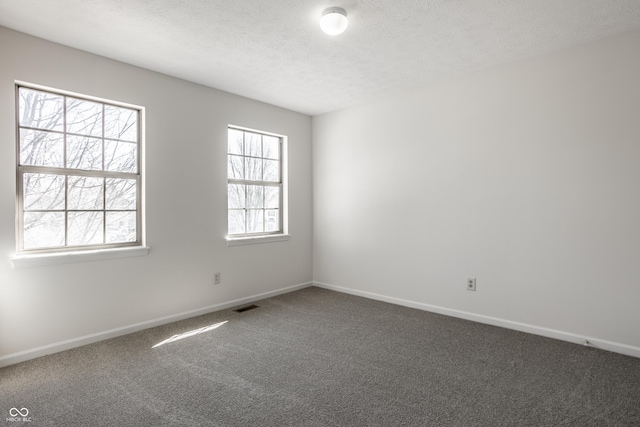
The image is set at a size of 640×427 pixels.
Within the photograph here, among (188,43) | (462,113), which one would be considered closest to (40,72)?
(188,43)

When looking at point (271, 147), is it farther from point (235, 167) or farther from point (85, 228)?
point (85, 228)

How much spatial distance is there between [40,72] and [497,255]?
4.31 metres

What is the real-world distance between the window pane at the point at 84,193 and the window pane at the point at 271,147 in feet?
6.57

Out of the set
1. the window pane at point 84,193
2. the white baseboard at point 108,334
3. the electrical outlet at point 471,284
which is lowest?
the white baseboard at point 108,334

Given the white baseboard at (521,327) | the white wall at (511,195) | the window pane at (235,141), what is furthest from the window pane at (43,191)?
the white baseboard at (521,327)

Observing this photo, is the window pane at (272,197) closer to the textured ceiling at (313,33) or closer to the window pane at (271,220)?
the window pane at (271,220)

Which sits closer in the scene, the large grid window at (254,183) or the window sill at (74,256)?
the window sill at (74,256)

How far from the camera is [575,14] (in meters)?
2.47

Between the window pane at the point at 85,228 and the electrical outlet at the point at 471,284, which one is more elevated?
the window pane at the point at 85,228

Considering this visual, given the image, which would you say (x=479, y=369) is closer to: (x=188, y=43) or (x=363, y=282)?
(x=363, y=282)

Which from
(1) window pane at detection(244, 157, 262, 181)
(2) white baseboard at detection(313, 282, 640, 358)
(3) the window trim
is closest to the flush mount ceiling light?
(3) the window trim

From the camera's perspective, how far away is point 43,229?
9.35ft

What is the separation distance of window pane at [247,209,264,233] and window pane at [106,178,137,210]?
4.59 feet

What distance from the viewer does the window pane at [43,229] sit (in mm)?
2773
